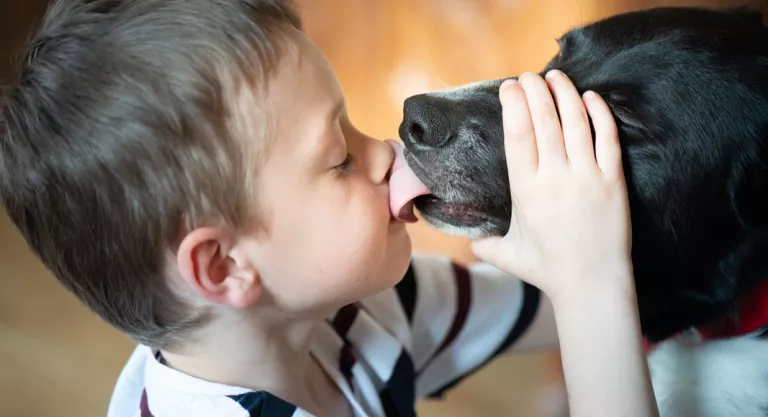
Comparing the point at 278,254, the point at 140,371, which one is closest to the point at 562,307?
the point at 278,254

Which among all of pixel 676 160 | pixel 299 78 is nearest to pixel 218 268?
pixel 299 78

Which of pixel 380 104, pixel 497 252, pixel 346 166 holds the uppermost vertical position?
pixel 346 166

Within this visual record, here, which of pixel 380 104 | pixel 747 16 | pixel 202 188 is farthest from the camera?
pixel 380 104

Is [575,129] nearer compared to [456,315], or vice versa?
[575,129]

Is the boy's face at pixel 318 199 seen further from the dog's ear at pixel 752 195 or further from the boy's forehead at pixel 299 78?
the dog's ear at pixel 752 195

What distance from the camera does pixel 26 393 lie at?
156 centimetres

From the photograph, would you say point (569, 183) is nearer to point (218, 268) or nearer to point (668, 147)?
point (668, 147)

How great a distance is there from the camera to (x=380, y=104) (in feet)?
6.53

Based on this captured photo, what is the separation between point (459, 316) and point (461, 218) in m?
0.21

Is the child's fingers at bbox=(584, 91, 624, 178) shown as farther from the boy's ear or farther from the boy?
the boy's ear

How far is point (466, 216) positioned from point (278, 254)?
263 millimetres

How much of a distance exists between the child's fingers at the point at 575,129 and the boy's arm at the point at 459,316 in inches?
15.1

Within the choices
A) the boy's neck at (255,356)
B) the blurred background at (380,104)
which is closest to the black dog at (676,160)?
the boy's neck at (255,356)

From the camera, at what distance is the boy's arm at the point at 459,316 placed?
1.07 meters
